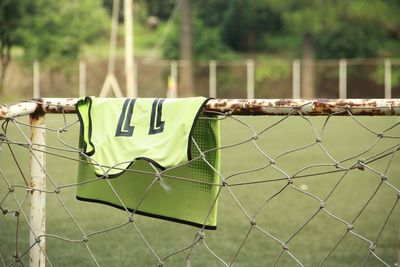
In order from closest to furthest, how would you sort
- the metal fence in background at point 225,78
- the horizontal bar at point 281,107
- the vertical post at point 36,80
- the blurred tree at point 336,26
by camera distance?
the horizontal bar at point 281,107
the vertical post at point 36,80
the blurred tree at point 336,26
the metal fence in background at point 225,78

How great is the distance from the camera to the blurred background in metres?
29.7

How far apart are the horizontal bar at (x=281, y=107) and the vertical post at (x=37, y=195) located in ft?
0.32

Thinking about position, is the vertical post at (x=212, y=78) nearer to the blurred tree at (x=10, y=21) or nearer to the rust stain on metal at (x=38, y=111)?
the blurred tree at (x=10, y=21)

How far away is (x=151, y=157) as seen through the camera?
2453mm

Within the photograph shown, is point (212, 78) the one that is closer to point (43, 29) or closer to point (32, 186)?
point (43, 29)

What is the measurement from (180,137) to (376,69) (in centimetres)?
3057

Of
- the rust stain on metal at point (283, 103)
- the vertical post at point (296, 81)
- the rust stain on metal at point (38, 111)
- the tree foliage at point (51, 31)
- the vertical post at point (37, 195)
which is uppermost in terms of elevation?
the tree foliage at point (51, 31)

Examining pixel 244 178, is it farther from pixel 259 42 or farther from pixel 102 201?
pixel 259 42

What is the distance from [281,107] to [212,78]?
28.9 m

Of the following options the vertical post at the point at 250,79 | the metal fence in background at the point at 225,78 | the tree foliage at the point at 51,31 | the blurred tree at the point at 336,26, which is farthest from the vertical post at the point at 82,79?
the blurred tree at the point at 336,26

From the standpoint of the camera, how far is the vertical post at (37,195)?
107 inches

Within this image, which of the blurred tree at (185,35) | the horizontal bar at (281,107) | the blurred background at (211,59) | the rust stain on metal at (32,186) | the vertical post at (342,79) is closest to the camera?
the horizontal bar at (281,107)

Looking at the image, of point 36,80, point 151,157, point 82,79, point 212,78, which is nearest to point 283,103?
point 151,157

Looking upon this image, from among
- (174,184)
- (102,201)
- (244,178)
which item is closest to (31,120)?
(102,201)
